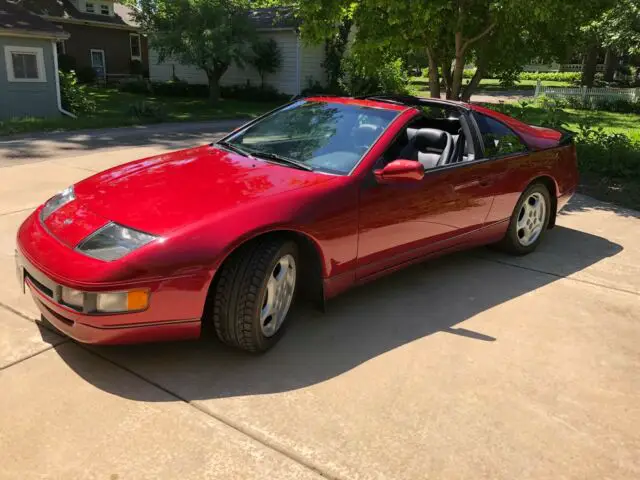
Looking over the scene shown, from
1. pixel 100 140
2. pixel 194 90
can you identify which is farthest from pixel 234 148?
pixel 194 90

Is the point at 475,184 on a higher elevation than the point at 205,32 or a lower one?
lower

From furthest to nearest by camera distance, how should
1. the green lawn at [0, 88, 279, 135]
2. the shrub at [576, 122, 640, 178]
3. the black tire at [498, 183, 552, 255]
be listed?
Answer: the green lawn at [0, 88, 279, 135], the shrub at [576, 122, 640, 178], the black tire at [498, 183, 552, 255]

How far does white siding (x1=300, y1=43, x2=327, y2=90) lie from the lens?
86.8ft

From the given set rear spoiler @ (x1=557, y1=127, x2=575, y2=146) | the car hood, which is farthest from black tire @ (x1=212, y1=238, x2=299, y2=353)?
rear spoiler @ (x1=557, y1=127, x2=575, y2=146)

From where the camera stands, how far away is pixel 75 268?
2.79 m

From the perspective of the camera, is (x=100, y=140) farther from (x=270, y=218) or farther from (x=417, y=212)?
(x=270, y=218)

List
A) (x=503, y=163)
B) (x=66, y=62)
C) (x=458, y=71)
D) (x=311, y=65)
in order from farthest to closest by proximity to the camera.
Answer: (x=66, y=62) → (x=311, y=65) → (x=458, y=71) → (x=503, y=163)

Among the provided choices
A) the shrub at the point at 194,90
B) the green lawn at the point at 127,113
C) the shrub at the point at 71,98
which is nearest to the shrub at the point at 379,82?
the shrub at the point at 194,90

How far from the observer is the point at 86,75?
98.5 feet

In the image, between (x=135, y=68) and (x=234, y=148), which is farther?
(x=135, y=68)

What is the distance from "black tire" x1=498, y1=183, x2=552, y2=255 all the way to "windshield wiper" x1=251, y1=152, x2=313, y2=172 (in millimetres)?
2209

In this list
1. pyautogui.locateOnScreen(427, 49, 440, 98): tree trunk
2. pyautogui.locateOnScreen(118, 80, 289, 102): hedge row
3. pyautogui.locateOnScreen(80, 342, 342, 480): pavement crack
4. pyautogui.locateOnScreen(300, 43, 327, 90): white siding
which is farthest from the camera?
pyautogui.locateOnScreen(118, 80, 289, 102): hedge row

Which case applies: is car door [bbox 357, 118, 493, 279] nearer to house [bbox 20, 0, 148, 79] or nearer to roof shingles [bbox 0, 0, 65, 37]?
roof shingles [bbox 0, 0, 65, 37]

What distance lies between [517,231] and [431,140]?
1255mm
